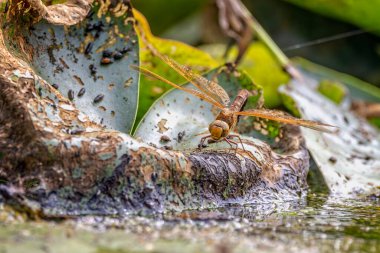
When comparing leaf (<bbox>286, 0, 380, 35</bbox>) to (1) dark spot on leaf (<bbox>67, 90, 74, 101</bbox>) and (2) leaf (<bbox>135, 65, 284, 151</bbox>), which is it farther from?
(1) dark spot on leaf (<bbox>67, 90, 74, 101</bbox>)

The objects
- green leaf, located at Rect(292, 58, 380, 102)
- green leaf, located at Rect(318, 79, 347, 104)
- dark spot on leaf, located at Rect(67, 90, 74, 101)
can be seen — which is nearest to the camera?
dark spot on leaf, located at Rect(67, 90, 74, 101)

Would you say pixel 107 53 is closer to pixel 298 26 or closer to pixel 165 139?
pixel 165 139

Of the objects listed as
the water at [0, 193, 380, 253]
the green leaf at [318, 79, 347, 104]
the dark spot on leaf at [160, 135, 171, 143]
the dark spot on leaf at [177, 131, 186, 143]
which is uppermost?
the green leaf at [318, 79, 347, 104]

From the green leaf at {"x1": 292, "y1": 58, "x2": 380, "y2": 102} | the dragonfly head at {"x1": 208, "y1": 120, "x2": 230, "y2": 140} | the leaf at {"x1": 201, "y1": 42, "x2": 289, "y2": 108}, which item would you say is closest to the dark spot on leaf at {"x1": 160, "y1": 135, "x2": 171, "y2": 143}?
the dragonfly head at {"x1": 208, "y1": 120, "x2": 230, "y2": 140}

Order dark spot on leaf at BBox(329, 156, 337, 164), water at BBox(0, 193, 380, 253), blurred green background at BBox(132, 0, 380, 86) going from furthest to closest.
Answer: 1. blurred green background at BBox(132, 0, 380, 86)
2. dark spot on leaf at BBox(329, 156, 337, 164)
3. water at BBox(0, 193, 380, 253)

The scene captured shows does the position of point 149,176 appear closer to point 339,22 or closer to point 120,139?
point 120,139

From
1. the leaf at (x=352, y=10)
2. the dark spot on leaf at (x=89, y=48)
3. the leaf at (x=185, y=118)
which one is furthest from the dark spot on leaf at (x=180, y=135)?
the leaf at (x=352, y=10)

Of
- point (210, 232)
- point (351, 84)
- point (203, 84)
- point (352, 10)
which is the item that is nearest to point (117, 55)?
point (203, 84)

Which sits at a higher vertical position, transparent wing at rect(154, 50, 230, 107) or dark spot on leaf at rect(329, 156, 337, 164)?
transparent wing at rect(154, 50, 230, 107)
